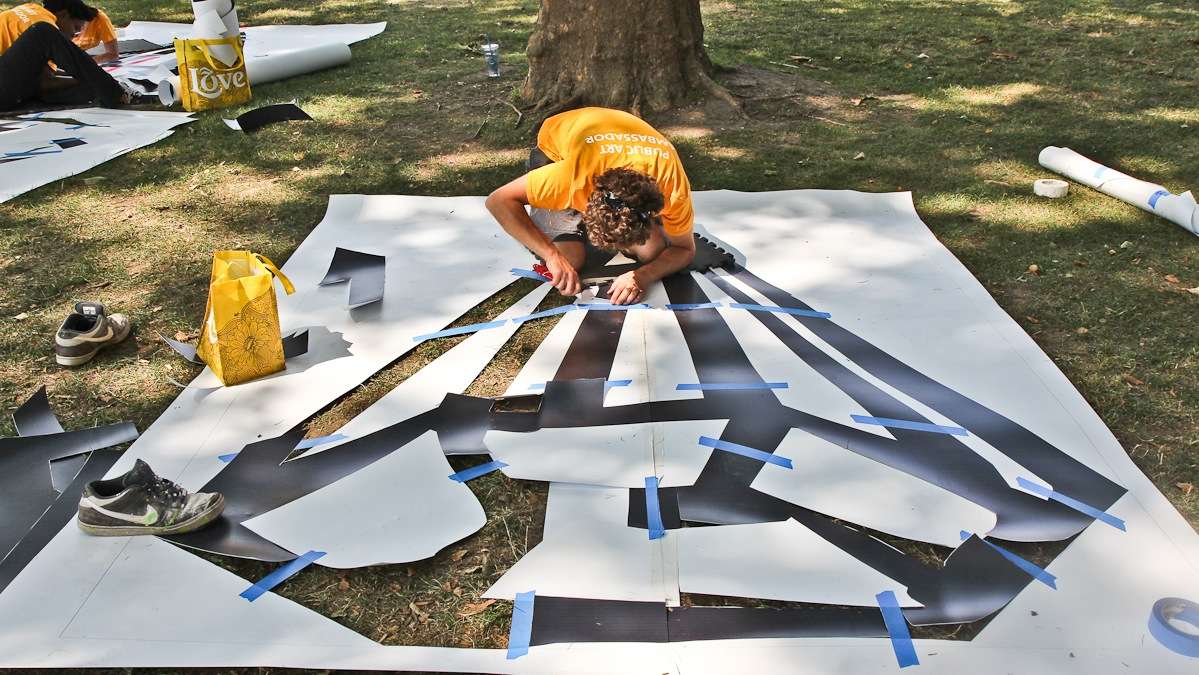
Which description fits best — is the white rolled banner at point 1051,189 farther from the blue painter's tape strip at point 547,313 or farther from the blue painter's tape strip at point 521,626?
the blue painter's tape strip at point 521,626

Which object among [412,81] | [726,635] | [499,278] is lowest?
[726,635]

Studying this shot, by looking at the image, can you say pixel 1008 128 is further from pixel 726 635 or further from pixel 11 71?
pixel 11 71

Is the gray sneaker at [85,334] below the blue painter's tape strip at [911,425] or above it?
above

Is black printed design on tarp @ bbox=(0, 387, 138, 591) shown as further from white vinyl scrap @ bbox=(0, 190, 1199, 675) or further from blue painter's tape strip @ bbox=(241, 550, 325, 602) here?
blue painter's tape strip @ bbox=(241, 550, 325, 602)

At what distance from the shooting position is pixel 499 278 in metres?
3.16

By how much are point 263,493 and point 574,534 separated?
2.47ft

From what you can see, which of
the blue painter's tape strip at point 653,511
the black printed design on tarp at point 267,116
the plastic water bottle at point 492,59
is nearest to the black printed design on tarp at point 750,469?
the blue painter's tape strip at point 653,511

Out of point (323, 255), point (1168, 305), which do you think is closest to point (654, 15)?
point (323, 255)

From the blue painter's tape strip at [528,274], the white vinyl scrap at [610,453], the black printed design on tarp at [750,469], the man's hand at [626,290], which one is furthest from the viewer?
the blue painter's tape strip at [528,274]

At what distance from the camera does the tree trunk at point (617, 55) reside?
442 cm

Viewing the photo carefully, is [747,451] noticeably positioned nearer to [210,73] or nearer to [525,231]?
[525,231]

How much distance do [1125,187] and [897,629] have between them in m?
2.63

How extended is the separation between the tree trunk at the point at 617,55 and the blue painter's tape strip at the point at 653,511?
280cm

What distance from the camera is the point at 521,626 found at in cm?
176
